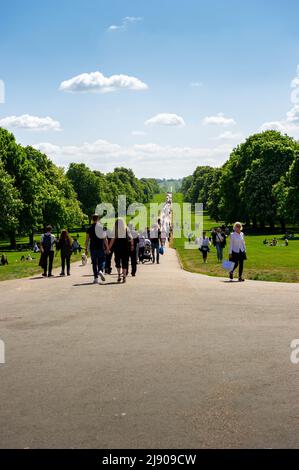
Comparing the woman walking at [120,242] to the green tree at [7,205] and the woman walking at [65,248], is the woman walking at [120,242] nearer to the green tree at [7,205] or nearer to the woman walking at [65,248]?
the woman walking at [65,248]

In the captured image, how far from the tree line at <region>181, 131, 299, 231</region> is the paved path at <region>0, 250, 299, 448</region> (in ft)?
190

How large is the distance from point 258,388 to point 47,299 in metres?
7.43

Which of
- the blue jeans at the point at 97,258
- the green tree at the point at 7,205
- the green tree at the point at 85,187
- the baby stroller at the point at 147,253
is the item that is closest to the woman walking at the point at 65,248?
the blue jeans at the point at 97,258

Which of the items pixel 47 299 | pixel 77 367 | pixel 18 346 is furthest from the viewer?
pixel 47 299

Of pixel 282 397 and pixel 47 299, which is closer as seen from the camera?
pixel 282 397

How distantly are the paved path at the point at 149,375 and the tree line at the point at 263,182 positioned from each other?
57.9m

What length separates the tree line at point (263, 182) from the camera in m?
68.3

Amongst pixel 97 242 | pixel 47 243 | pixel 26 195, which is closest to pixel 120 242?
pixel 97 242

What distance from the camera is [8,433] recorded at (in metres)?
5.29

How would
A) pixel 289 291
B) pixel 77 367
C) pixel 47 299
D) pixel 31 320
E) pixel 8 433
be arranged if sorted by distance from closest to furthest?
pixel 8 433 < pixel 77 367 < pixel 31 320 < pixel 47 299 < pixel 289 291

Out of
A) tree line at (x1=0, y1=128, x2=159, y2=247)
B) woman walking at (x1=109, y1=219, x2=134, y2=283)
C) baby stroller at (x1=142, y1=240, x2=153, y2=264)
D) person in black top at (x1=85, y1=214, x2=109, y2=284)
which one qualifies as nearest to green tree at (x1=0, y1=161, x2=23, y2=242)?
tree line at (x1=0, y1=128, x2=159, y2=247)

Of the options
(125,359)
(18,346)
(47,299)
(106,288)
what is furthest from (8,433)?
(106,288)

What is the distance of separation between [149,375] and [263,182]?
74.5 meters
